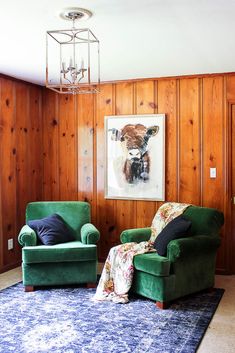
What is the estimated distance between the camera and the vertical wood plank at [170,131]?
498 centimetres

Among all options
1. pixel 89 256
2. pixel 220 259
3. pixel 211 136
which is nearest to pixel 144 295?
pixel 89 256

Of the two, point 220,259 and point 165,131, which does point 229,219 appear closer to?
point 220,259

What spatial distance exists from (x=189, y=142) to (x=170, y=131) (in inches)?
10.6

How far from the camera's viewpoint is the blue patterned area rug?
2984 millimetres

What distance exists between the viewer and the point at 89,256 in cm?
425

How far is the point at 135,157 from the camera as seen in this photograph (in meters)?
5.13

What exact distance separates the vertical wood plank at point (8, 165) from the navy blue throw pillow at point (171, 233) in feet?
6.17

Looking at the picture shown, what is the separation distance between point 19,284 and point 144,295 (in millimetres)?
1432

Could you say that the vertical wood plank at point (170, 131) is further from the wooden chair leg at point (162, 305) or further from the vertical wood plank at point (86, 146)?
the wooden chair leg at point (162, 305)

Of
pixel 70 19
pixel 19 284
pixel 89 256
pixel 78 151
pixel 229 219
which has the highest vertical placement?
pixel 70 19

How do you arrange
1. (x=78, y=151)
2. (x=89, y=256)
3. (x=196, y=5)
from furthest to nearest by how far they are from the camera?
(x=78, y=151) < (x=89, y=256) < (x=196, y=5)

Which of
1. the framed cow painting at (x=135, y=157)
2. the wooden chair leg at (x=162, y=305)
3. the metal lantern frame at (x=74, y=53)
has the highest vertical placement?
the metal lantern frame at (x=74, y=53)

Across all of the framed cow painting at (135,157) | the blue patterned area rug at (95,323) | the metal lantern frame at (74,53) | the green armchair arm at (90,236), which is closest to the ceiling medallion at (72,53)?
the metal lantern frame at (74,53)

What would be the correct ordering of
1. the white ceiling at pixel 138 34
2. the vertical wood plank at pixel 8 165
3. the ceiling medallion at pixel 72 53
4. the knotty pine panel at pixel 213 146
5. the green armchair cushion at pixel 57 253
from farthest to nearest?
1. the vertical wood plank at pixel 8 165
2. the knotty pine panel at pixel 213 146
3. the green armchair cushion at pixel 57 253
4. the ceiling medallion at pixel 72 53
5. the white ceiling at pixel 138 34
